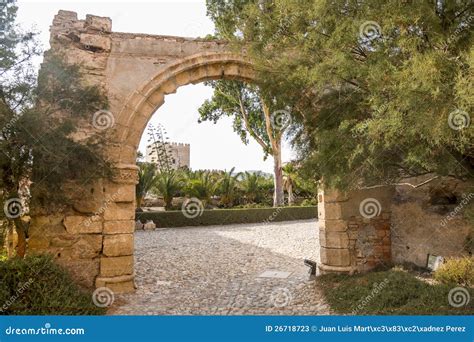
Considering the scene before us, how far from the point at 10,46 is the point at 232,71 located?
11.4 ft

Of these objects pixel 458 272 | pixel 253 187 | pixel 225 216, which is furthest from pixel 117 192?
pixel 253 187

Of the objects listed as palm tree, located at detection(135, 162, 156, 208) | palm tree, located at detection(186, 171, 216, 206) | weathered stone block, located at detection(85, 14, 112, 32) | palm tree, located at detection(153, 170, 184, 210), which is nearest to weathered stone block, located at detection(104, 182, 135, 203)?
weathered stone block, located at detection(85, 14, 112, 32)

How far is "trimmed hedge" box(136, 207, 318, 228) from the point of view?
1673 centimetres

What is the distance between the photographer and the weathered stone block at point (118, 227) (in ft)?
18.8

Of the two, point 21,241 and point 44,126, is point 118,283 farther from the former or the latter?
point 44,126

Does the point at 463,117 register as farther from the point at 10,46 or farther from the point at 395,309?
the point at 10,46

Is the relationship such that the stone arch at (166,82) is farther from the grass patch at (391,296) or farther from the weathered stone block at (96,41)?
the grass patch at (391,296)

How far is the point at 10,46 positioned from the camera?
191 inches

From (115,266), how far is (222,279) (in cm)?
209

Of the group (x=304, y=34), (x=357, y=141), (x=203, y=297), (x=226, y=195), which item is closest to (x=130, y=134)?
(x=203, y=297)

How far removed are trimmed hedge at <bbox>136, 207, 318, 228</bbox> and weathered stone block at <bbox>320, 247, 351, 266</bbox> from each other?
28.6 feet

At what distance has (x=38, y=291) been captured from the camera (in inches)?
173

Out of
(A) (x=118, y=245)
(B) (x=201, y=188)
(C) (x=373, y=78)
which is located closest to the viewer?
(C) (x=373, y=78)

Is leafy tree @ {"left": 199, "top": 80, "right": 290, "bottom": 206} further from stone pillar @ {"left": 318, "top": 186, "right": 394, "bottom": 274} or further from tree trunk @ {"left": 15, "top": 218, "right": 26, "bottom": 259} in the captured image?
tree trunk @ {"left": 15, "top": 218, "right": 26, "bottom": 259}
